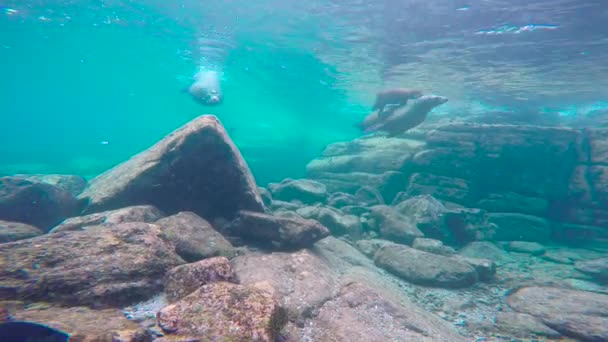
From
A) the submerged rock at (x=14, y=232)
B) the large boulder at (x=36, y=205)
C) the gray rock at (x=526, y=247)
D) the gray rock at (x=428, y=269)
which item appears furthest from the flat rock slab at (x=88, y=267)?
the gray rock at (x=526, y=247)

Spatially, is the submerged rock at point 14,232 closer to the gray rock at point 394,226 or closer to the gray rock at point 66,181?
the gray rock at point 66,181

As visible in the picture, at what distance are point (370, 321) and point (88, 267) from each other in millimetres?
4043

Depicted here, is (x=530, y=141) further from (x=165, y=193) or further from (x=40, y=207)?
(x=40, y=207)

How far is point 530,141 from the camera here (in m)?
13.2

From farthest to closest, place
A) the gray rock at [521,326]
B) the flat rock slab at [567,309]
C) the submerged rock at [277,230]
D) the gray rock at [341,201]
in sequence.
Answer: the gray rock at [341,201]
the submerged rock at [277,230]
the gray rock at [521,326]
the flat rock slab at [567,309]

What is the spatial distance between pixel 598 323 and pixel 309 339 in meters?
5.62

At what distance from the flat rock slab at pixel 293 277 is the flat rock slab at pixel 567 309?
4283 mm

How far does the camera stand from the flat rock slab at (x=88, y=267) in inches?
127

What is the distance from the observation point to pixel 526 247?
10.6 meters

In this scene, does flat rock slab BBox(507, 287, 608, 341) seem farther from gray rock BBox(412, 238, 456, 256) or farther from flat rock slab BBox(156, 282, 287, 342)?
flat rock slab BBox(156, 282, 287, 342)

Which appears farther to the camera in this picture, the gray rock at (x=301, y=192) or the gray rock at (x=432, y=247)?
the gray rock at (x=301, y=192)

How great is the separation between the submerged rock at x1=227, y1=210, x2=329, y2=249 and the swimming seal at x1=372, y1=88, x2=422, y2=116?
10.5 meters

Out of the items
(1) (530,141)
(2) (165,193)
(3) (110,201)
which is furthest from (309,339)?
(1) (530,141)

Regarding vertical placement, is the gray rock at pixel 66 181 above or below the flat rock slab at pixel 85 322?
below
